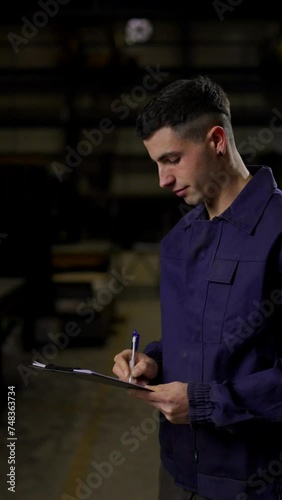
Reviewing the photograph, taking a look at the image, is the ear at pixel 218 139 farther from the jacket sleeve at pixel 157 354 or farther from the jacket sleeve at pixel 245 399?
the jacket sleeve at pixel 157 354

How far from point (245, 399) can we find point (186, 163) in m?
0.54

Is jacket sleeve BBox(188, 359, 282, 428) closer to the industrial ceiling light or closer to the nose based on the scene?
the nose

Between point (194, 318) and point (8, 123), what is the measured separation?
10.3 meters

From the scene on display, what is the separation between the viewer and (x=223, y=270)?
4.53ft

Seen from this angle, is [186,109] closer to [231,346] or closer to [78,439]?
[231,346]

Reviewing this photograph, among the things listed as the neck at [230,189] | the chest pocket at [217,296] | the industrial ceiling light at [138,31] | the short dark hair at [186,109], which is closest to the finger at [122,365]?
the chest pocket at [217,296]

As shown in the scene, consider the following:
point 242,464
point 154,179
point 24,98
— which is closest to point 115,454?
point 242,464

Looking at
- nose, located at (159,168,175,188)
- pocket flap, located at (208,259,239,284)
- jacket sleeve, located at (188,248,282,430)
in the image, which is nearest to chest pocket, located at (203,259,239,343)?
pocket flap, located at (208,259,239,284)

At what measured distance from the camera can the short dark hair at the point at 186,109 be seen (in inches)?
55.6

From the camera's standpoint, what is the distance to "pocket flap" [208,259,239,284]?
1.36 metres

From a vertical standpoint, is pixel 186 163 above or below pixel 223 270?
above

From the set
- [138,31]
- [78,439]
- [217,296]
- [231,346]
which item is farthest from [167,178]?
[138,31]

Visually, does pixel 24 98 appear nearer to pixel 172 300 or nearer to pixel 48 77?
pixel 48 77

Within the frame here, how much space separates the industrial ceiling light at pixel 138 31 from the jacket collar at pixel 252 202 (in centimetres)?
927
